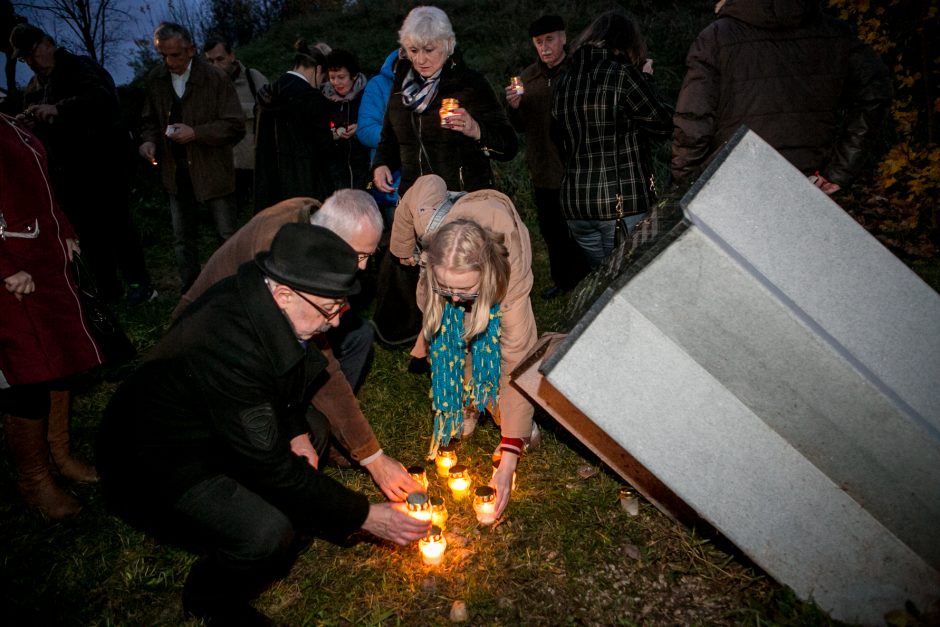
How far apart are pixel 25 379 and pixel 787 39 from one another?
4.55 metres

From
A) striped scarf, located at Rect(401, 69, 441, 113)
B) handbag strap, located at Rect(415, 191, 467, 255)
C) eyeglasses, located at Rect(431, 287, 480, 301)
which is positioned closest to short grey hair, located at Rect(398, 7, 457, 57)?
striped scarf, located at Rect(401, 69, 441, 113)

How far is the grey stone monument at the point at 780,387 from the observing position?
198 cm

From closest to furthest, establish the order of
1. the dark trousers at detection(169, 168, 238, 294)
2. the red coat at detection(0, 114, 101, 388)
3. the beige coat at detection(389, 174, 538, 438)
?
the red coat at detection(0, 114, 101, 388) < the beige coat at detection(389, 174, 538, 438) < the dark trousers at detection(169, 168, 238, 294)

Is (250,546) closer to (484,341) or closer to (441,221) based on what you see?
(484,341)

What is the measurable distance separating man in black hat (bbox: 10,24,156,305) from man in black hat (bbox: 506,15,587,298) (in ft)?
12.7

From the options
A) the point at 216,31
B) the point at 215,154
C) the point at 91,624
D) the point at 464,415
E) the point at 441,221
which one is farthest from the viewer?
the point at 216,31

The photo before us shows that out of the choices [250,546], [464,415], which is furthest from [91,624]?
[464,415]

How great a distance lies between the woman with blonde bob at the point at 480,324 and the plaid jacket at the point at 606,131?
1.11 meters

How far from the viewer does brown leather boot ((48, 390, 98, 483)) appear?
3.37 meters

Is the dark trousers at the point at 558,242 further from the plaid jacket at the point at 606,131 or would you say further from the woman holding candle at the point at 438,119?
the woman holding candle at the point at 438,119

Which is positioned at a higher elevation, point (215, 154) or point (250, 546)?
point (215, 154)

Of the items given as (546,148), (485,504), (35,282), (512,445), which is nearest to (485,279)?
(512,445)

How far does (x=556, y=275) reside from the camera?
229 inches

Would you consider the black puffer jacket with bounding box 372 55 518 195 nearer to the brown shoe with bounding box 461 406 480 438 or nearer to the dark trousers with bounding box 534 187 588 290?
the dark trousers with bounding box 534 187 588 290
